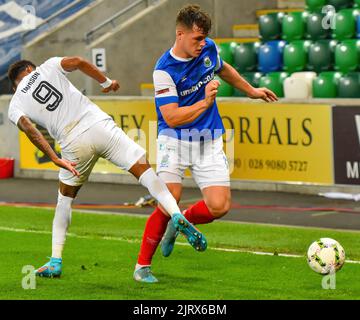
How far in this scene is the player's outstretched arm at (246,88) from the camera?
11.1 meters

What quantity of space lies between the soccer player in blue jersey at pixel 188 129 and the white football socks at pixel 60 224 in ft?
2.67

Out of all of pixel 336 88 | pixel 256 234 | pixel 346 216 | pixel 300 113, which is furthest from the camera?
pixel 336 88

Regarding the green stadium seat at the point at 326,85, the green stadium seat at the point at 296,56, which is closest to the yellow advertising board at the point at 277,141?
the green stadium seat at the point at 326,85

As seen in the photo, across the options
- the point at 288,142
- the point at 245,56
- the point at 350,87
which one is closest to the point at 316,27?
the point at 245,56

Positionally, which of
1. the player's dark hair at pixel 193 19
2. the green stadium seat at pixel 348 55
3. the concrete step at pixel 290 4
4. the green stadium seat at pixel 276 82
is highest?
the concrete step at pixel 290 4

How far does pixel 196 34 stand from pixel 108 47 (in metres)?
13.4

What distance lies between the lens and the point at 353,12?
2141 cm

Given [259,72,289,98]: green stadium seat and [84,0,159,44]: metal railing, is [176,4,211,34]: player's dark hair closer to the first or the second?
[259,72,289,98]: green stadium seat

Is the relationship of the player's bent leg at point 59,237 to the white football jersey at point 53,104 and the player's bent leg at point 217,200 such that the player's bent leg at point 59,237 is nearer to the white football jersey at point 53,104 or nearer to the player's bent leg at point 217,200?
the white football jersey at point 53,104

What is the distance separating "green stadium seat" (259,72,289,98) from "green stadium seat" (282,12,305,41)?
1202 mm

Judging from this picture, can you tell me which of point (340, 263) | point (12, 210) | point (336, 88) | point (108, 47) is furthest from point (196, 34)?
point (108, 47)

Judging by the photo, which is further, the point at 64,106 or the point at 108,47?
the point at 108,47
